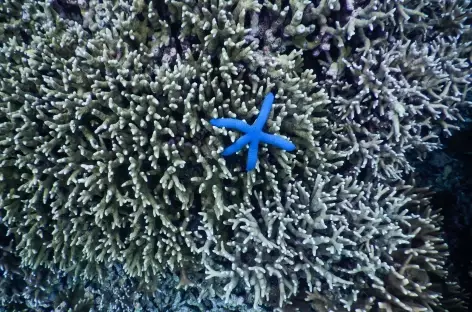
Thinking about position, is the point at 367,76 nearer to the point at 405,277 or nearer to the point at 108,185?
the point at 405,277

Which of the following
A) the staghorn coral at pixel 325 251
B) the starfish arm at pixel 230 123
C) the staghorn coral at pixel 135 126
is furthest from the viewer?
the staghorn coral at pixel 325 251

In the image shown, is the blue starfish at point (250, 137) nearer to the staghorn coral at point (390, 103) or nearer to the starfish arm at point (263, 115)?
the starfish arm at point (263, 115)

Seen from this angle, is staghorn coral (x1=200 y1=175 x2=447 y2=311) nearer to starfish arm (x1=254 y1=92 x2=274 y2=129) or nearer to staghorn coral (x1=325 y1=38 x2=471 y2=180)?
staghorn coral (x1=325 y1=38 x2=471 y2=180)

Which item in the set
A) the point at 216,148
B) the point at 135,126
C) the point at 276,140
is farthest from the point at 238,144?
the point at 135,126

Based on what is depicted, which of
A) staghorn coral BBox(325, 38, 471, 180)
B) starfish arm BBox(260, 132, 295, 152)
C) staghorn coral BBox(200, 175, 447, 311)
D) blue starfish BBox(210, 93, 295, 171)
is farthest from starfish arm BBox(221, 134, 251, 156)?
staghorn coral BBox(325, 38, 471, 180)

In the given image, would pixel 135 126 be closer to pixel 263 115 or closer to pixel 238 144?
pixel 238 144

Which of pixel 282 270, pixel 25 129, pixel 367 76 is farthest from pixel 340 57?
pixel 25 129

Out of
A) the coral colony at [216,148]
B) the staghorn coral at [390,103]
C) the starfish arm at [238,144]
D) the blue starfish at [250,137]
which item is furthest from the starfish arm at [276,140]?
the staghorn coral at [390,103]

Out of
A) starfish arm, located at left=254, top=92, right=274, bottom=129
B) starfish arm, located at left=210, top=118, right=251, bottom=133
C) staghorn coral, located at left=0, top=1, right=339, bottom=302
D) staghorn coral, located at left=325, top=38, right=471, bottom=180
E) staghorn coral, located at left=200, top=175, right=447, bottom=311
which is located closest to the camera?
starfish arm, located at left=210, top=118, right=251, bottom=133
